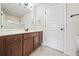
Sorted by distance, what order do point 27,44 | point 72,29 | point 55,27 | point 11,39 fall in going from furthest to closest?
point 55,27
point 72,29
point 27,44
point 11,39

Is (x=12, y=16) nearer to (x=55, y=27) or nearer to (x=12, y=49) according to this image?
(x=12, y=49)

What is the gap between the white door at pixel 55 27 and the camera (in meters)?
2.98

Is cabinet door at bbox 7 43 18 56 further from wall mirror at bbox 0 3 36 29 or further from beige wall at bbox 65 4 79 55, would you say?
beige wall at bbox 65 4 79 55

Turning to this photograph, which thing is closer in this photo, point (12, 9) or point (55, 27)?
point (12, 9)

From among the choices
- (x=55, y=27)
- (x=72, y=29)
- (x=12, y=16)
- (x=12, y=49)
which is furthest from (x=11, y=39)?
(x=55, y=27)

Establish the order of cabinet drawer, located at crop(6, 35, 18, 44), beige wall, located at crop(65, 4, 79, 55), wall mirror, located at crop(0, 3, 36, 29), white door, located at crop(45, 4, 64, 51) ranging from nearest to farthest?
cabinet drawer, located at crop(6, 35, 18, 44) < wall mirror, located at crop(0, 3, 36, 29) < beige wall, located at crop(65, 4, 79, 55) < white door, located at crop(45, 4, 64, 51)

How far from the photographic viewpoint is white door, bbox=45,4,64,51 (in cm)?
298

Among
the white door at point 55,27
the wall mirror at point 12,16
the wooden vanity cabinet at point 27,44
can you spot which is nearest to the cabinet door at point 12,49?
the wooden vanity cabinet at point 27,44

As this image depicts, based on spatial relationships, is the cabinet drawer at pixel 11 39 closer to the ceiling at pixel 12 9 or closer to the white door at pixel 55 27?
the ceiling at pixel 12 9

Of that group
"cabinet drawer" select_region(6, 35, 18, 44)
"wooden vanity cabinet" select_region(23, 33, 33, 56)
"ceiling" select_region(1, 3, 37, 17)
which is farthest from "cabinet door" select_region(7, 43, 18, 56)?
"ceiling" select_region(1, 3, 37, 17)

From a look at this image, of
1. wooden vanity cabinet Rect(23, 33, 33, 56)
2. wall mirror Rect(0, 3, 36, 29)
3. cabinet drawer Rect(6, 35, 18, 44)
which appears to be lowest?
wooden vanity cabinet Rect(23, 33, 33, 56)

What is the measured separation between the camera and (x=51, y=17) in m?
3.53

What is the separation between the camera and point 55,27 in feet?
10.7

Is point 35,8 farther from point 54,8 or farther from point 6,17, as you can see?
point 6,17
